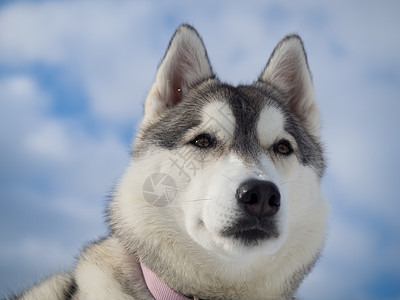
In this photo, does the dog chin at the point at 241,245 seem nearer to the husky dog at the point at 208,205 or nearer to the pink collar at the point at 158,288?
the husky dog at the point at 208,205

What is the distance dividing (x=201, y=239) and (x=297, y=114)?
101 inches

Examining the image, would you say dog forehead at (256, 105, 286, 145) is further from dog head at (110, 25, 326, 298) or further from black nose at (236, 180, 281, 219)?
black nose at (236, 180, 281, 219)

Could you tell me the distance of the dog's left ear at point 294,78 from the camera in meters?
5.86

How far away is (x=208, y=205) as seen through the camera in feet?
13.3

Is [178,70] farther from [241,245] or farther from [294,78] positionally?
[241,245]

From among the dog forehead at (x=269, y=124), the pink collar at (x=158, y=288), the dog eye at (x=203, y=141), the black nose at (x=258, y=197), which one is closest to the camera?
the black nose at (x=258, y=197)

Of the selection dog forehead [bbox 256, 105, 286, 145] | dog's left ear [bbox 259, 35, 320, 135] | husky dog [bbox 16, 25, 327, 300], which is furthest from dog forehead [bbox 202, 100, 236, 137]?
dog's left ear [bbox 259, 35, 320, 135]

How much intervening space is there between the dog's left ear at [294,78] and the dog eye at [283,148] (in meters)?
1.10

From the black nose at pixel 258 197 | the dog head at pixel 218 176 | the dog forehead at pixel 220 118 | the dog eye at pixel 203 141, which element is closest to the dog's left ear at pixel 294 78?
the dog head at pixel 218 176

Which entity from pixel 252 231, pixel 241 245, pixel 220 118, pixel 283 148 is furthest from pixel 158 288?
pixel 283 148

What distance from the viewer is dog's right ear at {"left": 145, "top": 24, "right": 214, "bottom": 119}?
546 cm

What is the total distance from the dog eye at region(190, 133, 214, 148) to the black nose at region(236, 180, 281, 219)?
911 mm

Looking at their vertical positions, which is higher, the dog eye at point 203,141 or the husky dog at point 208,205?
the dog eye at point 203,141

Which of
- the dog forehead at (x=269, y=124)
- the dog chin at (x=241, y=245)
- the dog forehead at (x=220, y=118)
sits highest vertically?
the dog forehead at (x=220, y=118)
